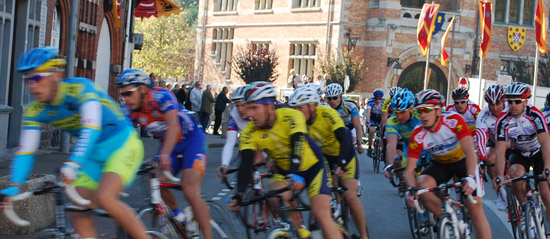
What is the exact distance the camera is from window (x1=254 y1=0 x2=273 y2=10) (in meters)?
59.7

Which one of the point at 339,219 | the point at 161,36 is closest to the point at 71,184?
the point at 339,219

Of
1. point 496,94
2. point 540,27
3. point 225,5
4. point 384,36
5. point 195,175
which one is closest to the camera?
point 195,175

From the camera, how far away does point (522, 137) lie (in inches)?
417

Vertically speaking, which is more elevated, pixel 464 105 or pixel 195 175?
pixel 464 105

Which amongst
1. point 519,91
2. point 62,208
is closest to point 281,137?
point 62,208

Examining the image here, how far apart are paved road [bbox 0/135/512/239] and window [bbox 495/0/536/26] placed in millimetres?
36788

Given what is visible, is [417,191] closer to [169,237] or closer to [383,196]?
[169,237]

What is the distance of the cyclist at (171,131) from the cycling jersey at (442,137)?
198 cm

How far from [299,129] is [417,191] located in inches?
61.3

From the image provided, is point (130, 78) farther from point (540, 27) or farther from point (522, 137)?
point (540, 27)

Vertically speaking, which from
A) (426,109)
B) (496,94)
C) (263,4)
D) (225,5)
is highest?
(225,5)

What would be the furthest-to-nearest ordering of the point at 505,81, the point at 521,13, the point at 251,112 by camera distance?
the point at 521,13, the point at 505,81, the point at 251,112

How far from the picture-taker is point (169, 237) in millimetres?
7852

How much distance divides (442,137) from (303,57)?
47687 millimetres
